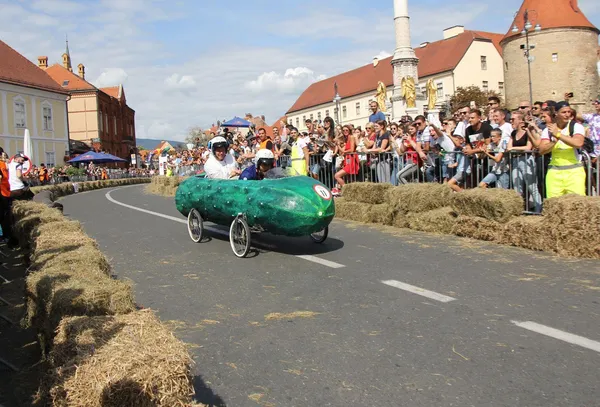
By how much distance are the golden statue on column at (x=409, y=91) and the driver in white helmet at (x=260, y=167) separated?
28.7 metres

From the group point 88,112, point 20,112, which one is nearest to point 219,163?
point 20,112

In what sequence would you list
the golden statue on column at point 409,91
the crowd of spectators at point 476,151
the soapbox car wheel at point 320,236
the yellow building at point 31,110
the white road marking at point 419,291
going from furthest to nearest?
the yellow building at point 31,110, the golden statue on column at point 409,91, the soapbox car wheel at point 320,236, the crowd of spectators at point 476,151, the white road marking at point 419,291

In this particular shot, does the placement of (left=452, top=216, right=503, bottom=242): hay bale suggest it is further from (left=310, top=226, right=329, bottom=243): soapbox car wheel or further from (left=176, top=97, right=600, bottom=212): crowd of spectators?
(left=310, top=226, right=329, bottom=243): soapbox car wheel

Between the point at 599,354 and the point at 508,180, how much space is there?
22.7 feet

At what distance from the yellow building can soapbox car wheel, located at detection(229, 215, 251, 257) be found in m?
46.7

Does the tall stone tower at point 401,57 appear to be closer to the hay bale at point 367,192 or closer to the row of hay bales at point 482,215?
the hay bale at point 367,192

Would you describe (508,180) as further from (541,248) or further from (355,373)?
(355,373)

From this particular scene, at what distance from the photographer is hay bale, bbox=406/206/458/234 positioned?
412 inches

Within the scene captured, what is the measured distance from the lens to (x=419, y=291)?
6324 mm

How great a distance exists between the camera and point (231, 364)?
444 cm

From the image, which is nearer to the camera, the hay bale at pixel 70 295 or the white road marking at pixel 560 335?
the hay bale at pixel 70 295

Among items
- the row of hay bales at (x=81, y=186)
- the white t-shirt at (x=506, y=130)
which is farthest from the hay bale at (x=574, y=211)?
the row of hay bales at (x=81, y=186)

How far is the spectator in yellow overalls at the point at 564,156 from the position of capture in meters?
8.91

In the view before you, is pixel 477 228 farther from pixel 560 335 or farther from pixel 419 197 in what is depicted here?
pixel 560 335
